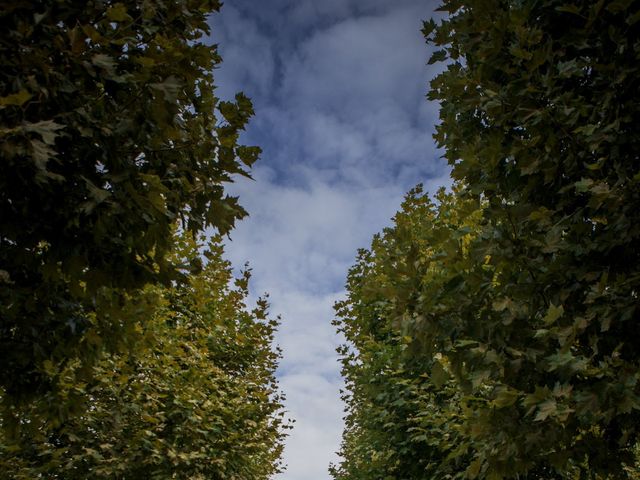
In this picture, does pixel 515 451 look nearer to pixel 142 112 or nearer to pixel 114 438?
pixel 142 112

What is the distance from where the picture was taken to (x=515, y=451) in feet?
13.3

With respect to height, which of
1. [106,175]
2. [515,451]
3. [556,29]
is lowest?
[515,451]

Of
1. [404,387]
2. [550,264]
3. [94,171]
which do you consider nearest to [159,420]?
[404,387]

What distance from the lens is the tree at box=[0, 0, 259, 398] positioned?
346cm

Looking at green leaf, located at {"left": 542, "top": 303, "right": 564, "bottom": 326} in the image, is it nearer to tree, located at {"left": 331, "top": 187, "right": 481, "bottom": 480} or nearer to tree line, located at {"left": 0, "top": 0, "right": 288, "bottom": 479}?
tree, located at {"left": 331, "top": 187, "right": 481, "bottom": 480}

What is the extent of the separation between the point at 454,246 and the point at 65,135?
309 cm

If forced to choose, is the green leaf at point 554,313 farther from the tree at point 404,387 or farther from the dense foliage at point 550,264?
the tree at point 404,387

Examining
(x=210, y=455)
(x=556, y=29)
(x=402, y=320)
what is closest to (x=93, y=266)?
(x=402, y=320)

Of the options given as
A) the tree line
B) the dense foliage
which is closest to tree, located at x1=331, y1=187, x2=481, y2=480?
the dense foliage

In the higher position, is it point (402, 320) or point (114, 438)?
point (114, 438)

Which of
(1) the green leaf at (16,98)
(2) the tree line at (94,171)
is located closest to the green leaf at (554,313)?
(2) the tree line at (94,171)

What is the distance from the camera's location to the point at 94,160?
12.7ft

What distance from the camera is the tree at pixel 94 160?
3457mm

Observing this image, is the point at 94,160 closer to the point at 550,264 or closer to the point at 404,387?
the point at 550,264
